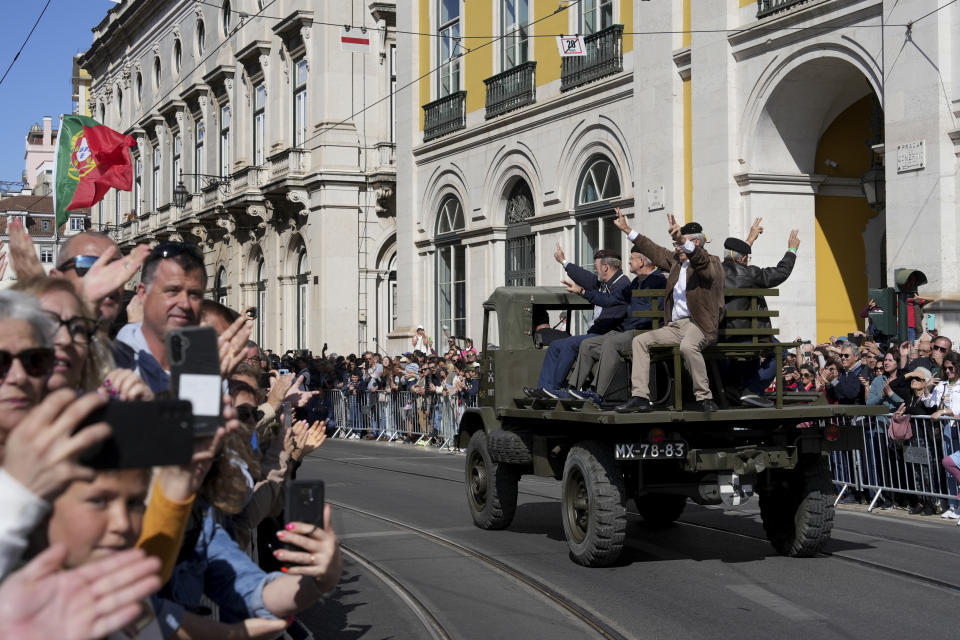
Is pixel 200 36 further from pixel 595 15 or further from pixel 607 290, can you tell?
pixel 607 290

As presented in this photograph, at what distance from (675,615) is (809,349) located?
36.9 ft

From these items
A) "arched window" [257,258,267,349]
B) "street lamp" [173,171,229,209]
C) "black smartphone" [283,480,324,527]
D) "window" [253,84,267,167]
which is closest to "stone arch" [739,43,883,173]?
"black smartphone" [283,480,324,527]

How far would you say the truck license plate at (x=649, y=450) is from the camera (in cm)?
942

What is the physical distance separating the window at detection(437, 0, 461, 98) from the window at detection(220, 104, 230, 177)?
17004 mm

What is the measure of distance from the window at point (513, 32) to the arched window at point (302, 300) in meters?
14.0

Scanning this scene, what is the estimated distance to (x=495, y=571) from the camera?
31.1 feet

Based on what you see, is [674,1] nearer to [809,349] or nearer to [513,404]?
[809,349]

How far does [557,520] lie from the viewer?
41.5ft

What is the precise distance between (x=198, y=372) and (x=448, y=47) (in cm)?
2869

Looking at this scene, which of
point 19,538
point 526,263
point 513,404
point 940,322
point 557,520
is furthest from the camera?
point 526,263

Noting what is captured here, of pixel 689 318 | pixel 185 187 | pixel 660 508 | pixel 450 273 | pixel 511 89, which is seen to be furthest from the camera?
pixel 185 187

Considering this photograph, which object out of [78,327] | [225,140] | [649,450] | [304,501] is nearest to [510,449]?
[649,450]

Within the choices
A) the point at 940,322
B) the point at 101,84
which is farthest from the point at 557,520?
the point at 101,84

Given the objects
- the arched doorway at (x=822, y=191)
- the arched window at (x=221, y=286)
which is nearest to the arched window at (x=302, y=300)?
the arched window at (x=221, y=286)
